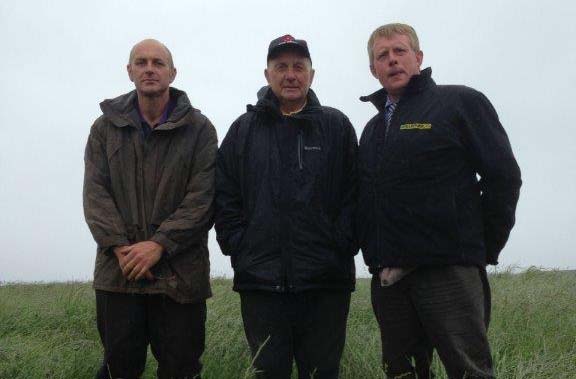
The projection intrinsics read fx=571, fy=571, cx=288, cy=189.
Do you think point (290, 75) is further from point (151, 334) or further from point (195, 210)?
point (151, 334)

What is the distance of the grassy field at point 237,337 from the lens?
14.4 feet

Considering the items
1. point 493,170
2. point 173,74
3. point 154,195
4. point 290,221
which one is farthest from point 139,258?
point 493,170

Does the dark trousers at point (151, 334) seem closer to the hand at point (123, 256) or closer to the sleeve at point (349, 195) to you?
the hand at point (123, 256)

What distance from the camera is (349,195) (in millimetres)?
3629

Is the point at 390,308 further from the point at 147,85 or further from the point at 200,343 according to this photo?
the point at 147,85

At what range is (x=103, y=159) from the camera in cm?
393

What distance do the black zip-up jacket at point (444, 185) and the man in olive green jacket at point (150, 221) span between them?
1.24 metres

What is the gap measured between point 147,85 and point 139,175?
2.02 ft

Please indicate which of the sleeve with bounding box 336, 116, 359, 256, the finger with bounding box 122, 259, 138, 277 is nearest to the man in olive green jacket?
the finger with bounding box 122, 259, 138, 277

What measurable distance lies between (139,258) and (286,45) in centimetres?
165

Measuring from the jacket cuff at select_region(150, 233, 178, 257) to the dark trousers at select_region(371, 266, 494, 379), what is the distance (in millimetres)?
1322

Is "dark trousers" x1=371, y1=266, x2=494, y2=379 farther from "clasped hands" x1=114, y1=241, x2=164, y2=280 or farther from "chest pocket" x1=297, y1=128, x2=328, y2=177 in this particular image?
"clasped hands" x1=114, y1=241, x2=164, y2=280

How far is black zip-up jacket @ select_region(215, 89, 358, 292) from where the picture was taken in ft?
11.3

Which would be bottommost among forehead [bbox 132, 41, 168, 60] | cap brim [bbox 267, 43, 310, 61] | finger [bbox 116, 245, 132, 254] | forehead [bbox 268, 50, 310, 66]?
finger [bbox 116, 245, 132, 254]
